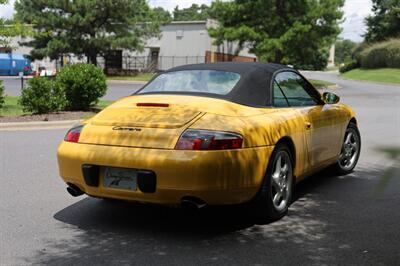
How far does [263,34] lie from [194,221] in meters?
29.7

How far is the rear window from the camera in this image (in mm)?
5008

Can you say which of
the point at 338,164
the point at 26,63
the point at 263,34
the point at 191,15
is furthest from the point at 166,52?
the point at 191,15

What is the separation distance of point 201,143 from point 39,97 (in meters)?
10.2

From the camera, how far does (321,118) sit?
5.84 m

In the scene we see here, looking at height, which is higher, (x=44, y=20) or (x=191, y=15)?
(x=191, y=15)

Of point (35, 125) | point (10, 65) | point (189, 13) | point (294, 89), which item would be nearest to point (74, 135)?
point (294, 89)

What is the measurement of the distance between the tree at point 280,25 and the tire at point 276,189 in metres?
27.7

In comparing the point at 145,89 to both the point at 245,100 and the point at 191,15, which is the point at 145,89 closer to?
the point at 245,100

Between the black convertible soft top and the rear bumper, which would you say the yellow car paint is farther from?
the black convertible soft top

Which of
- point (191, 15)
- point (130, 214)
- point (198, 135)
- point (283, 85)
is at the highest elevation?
point (191, 15)

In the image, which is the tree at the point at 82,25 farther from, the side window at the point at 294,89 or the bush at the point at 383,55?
the side window at the point at 294,89

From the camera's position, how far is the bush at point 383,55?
53.2 meters

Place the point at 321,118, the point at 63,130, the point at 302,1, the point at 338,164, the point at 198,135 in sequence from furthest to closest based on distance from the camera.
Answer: the point at 302,1, the point at 63,130, the point at 338,164, the point at 321,118, the point at 198,135

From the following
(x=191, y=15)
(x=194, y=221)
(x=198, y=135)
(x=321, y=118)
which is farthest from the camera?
(x=191, y=15)
